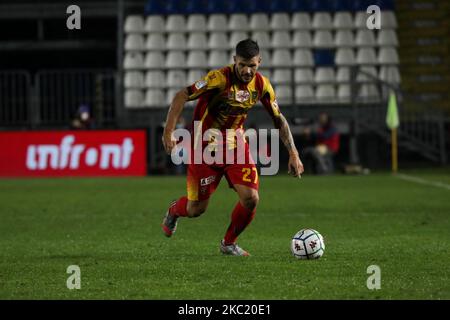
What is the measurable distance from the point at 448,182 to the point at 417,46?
941 centimetres

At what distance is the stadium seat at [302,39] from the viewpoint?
28.5 meters

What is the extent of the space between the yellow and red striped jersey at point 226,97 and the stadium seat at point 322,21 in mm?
19588

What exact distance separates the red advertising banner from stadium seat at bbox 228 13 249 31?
5445 mm

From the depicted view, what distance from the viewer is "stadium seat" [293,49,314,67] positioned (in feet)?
93.1

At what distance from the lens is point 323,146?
81.1 feet

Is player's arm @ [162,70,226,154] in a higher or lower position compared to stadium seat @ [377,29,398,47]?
lower

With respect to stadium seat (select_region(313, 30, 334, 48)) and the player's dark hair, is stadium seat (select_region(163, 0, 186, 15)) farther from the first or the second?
the player's dark hair

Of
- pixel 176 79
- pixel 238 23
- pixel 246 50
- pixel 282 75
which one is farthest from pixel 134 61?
pixel 246 50

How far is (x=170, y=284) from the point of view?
289 inches

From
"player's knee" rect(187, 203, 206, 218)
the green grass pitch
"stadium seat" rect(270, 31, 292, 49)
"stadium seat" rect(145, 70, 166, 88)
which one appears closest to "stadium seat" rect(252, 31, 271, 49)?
"stadium seat" rect(270, 31, 292, 49)

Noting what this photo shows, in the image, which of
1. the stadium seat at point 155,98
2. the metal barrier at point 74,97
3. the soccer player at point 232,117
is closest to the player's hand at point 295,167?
the soccer player at point 232,117

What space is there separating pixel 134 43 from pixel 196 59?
1.79 m
